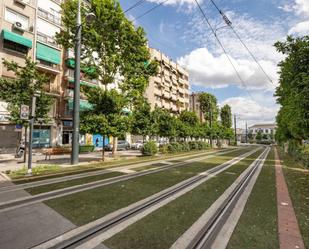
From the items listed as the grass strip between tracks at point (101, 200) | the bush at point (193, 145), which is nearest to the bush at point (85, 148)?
the bush at point (193, 145)

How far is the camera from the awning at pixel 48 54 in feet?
86.5

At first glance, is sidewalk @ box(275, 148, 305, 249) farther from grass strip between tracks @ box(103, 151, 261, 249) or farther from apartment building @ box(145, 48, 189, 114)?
apartment building @ box(145, 48, 189, 114)

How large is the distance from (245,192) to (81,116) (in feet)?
40.2

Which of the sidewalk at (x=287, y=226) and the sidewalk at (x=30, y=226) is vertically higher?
the sidewalk at (x=30, y=226)

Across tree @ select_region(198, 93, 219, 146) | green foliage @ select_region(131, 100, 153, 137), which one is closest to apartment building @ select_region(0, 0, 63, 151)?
green foliage @ select_region(131, 100, 153, 137)

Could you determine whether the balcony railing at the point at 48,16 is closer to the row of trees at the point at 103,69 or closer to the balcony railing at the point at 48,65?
the balcony railing at the point at 48,65

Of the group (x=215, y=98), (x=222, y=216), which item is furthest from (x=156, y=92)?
(x=222, y=216)

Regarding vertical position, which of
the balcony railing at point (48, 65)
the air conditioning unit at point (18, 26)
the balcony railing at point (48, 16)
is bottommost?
the balcony railing at point (48, 65)

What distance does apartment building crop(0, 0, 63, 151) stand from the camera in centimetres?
2322

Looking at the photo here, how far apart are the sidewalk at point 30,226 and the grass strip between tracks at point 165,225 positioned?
1158 mm

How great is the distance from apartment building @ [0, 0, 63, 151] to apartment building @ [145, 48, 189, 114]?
21288mm

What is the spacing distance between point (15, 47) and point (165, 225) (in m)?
28.6

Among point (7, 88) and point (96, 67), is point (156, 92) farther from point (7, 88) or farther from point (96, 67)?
point (7, 88)

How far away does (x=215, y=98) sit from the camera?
60562 mm
